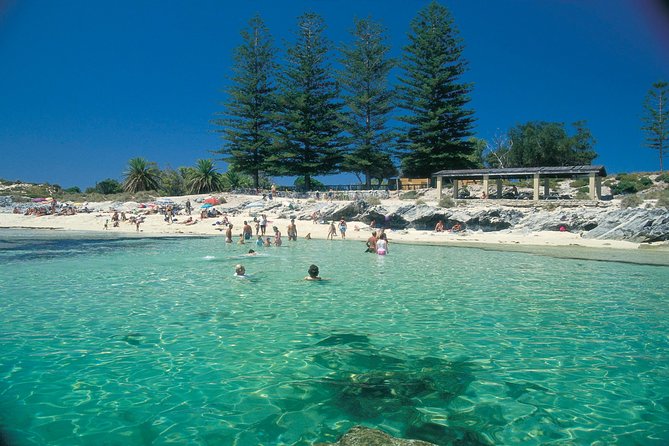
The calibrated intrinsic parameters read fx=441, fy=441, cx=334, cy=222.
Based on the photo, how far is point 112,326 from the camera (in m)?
7.13

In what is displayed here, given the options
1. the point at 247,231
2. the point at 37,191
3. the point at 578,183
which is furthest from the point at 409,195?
the point at 37,191

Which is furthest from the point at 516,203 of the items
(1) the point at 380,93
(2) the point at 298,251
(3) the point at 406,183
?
(1) the point at 380,93

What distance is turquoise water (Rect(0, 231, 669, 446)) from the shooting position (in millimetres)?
3982

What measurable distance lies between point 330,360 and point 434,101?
42.2 meters

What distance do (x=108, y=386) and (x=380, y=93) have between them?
1734 inches

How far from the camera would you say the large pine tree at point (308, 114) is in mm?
44312

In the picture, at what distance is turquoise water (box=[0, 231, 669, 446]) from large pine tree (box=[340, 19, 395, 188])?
33.8 metres

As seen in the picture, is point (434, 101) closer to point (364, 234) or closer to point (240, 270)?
point (364, 234)

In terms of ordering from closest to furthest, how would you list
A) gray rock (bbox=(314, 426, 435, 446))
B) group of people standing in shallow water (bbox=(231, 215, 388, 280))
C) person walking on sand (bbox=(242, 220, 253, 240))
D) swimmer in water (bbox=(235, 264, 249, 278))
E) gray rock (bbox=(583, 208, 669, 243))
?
gray rock (bbox=(314, 426, 435, 446))
group of people standing in shallow water (bbox=(231, 215, 388, 280))
swimmer in water (bbox=(235, 264, 249, 278))
gray rock (bbox=(583, 208, 669, 243))
person walking on sand (bbox=(242, 220, 253, 240))

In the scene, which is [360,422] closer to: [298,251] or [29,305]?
[29,305]

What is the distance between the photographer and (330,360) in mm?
5598

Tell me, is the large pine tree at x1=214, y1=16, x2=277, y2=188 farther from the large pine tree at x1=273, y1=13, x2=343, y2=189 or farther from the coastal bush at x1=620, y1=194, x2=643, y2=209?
the coastal bush at x1=620, y1=194, x2=643, y2=209

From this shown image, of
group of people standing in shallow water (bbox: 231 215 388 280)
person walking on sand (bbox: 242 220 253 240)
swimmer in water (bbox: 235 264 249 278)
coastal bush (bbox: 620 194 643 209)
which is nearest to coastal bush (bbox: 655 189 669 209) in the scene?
coastal bush (bbox: 620 194 643 209)

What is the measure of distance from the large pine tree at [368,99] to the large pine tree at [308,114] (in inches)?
63.5
